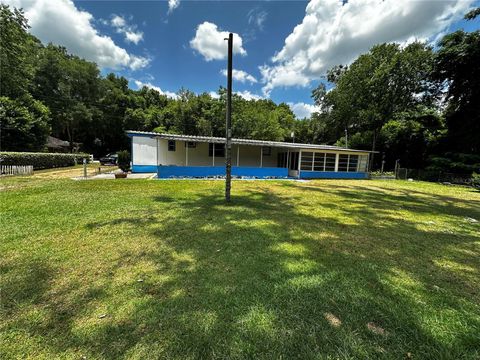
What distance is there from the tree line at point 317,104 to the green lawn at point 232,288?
17.4 meters

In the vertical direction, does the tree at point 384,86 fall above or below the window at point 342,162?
above

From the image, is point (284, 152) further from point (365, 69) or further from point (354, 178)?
point (365, 69)

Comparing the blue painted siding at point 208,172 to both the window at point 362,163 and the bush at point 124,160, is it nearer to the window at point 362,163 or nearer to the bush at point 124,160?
the bush at point 124,160

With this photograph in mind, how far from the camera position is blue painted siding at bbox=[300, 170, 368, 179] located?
677 inches

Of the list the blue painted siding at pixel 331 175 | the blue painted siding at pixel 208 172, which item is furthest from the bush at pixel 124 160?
the blue painted siding at pixel 331 175

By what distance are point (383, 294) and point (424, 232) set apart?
133 inches

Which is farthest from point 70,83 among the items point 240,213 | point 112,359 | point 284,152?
point 112,359

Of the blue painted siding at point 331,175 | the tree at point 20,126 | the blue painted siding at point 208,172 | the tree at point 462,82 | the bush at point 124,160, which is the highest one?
the tree at point 462,82

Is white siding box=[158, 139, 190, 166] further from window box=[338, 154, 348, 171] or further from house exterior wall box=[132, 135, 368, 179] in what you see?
window box=[338, 154, 348, 171]

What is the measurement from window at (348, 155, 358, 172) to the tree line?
6175 mm

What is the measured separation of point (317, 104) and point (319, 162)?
16.9 meters

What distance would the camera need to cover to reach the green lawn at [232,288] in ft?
6.04

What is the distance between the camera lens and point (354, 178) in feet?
61.5

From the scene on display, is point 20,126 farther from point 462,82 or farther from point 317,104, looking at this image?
point 462,82
